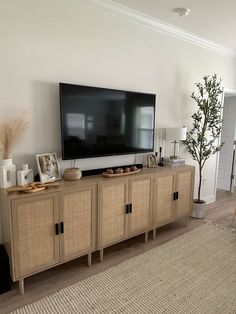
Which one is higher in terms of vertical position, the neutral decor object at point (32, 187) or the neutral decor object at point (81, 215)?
the neutral decor object at point (32, 187)

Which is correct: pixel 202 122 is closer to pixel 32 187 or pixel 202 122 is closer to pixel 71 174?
pixel 71 174

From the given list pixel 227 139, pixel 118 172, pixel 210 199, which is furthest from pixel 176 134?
pixel 227 139

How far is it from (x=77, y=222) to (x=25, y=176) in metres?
0.65

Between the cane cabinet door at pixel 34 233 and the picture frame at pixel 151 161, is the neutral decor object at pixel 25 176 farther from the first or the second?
the picture frame at pixel 151 161

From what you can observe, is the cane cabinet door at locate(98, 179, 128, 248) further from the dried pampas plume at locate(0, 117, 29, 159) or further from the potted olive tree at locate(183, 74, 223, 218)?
the potted olive tree at locate(183, 74, 223, 218)

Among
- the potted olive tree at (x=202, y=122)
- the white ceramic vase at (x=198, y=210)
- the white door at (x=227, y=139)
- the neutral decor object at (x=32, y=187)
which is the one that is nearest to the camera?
the neutral decor object at (x=32, y=187)

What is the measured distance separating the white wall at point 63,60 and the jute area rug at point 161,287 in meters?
1.20

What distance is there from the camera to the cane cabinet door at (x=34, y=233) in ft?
6.26

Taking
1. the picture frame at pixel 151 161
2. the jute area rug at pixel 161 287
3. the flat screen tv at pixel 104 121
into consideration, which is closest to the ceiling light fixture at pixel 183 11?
the flat screen tv at pixel 104 121

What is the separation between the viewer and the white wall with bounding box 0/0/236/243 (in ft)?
7.11

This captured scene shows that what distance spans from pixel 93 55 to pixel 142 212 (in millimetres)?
1915

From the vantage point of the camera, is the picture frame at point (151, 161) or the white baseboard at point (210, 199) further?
the white baseboard at point (210, 199)

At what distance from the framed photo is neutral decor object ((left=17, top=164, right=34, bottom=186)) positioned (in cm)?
9

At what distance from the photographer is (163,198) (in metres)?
3.02
